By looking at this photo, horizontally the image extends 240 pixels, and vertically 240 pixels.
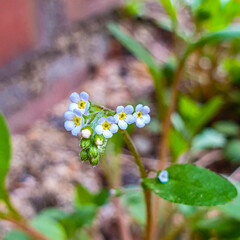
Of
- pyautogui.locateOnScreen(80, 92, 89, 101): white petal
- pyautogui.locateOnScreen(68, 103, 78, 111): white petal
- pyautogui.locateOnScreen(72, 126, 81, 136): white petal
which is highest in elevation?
pyautogui.locateOnScreen(80, 92, 89, 101): white petal

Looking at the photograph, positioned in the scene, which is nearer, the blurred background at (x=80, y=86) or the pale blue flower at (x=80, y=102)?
the pale blue flower at (x=80, y=102)

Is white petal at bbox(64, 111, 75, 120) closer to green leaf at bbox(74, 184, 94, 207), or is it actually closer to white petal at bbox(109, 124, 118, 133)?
white petal at bbox(109, 124, 118, 133)

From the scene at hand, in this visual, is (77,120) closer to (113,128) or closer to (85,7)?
(113,128)

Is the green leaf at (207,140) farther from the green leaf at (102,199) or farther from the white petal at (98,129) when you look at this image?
the white petal at (98,129)

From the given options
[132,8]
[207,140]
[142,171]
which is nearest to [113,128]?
[142,171]

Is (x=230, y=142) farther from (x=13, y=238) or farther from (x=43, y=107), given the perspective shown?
(x=13, y=238)

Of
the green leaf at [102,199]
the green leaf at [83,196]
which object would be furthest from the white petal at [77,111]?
the green leaf at [83,196]

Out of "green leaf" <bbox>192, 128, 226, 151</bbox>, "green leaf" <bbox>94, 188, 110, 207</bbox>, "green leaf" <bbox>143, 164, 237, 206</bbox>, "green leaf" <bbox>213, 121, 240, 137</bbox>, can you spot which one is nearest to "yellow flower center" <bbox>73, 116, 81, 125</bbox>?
"green leaf" <bbox>143, 164, 237, 206</bbox>
